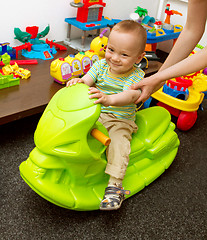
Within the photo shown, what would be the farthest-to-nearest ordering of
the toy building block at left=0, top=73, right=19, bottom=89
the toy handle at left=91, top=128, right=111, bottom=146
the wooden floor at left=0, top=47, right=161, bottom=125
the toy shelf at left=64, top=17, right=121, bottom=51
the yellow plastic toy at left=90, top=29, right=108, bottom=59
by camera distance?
the toy shelf at left=64, top=17, right=121, bottom=51
the yellow plastic toy at left=90, top=29, right=108, bottom=59
the toy building block at left=0, top=73, right=19, bottom=89
the wooden floor at left=0, top=47, right=161, bottom=125
the toy handle at left=91, top=128, right=111, bottom=146

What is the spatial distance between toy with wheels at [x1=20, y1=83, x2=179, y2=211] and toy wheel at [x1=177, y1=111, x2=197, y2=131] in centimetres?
58

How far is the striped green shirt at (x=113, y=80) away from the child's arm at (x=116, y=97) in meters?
0.12

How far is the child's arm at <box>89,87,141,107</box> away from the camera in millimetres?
905

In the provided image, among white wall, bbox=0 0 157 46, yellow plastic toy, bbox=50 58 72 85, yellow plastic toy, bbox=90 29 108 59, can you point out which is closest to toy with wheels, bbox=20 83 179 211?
yellow plastic toy, bbox=50 58 72 85

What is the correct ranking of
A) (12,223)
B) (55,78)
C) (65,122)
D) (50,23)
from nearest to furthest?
(65,122)
(12,223)
(55,78)
(50,23)

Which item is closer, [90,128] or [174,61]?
[90,128]

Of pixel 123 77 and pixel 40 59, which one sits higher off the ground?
pixel 123 77

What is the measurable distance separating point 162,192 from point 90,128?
1.86 ft

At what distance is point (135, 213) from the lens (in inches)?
44.8

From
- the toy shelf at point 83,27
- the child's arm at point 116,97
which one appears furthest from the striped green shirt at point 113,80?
the toy shelf at point 83,27

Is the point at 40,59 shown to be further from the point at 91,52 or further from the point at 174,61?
the point at 174,61

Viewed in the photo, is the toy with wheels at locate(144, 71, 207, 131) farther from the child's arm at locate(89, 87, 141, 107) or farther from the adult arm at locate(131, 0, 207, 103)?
the child's arm at locate(89, 87, 141, 107)

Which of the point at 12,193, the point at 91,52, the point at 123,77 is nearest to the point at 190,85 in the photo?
the point at 91,52

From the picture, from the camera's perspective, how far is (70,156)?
88 centimetres
